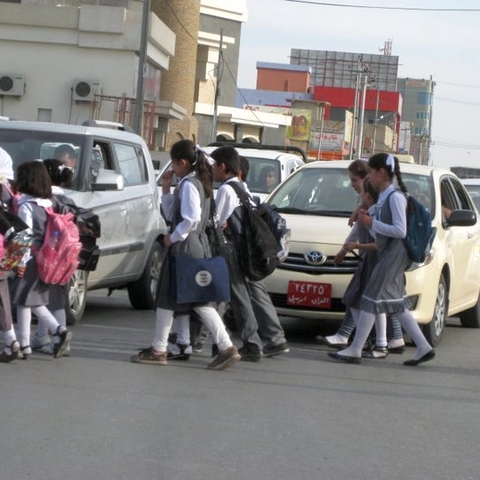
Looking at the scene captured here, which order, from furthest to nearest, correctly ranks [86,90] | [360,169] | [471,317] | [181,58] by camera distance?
[181,58], [86,90], [471,317], [360,169]

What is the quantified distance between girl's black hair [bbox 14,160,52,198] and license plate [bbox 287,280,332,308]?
2.66m

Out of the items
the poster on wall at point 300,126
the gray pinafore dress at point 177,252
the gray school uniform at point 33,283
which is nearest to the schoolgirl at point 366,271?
the gray pinafore dress at point 177,252

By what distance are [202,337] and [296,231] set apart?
4.48ft

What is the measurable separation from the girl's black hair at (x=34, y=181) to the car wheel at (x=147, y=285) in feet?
13.0

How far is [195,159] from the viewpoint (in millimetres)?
9469

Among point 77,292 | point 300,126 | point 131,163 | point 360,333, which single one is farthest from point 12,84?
point 300,126

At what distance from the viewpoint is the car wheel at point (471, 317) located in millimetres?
14031

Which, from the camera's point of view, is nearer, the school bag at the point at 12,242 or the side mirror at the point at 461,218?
the school bag at the point at 12,242

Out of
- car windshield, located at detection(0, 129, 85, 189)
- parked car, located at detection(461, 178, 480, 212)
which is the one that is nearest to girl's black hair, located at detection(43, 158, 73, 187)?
car windshield, located at detection(0, 129, 85, 189)

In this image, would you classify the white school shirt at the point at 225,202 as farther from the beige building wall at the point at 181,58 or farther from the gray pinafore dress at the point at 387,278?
the beige building wall at the point at 181,58

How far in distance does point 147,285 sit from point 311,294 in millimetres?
2948

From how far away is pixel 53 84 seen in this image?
39.1 meters

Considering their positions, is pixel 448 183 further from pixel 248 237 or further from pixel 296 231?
pixel 248 237

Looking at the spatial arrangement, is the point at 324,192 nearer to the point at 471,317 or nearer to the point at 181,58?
the point at 471,317
